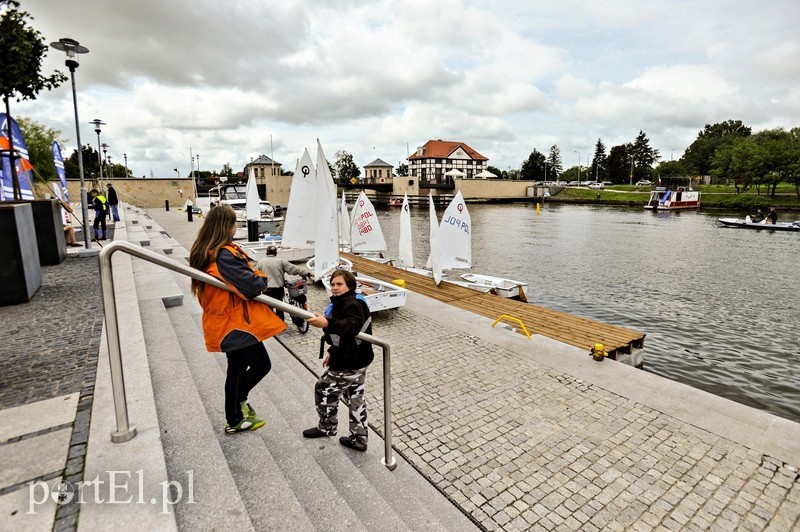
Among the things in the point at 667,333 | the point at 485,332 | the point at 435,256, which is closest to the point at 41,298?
the point at 485,332

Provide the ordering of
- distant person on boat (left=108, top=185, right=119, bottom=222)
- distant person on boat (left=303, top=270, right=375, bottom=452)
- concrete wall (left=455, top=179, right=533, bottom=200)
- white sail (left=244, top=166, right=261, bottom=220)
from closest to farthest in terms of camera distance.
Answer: distant person on boat (left=303, top=270, right=375, bottom=452)
distant person on boat (left=108, top=185, right=119, bottom=222)
white sail (left=244, top=166, right=261, bottom=220)
concrete wall (left=455, top=179, right=533, bottom=200)

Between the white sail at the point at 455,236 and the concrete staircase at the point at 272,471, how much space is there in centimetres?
1119

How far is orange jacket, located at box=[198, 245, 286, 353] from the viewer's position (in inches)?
142

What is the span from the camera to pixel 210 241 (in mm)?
3525

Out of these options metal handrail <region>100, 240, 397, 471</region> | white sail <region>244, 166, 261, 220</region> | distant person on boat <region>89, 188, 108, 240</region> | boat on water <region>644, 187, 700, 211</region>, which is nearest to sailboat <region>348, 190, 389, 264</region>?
white sail <region>244, 166, 261, 220</region>

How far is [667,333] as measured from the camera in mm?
13898

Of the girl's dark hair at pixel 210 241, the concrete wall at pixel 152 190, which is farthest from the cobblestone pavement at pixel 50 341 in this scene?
the concrete wall at pixel 152 190

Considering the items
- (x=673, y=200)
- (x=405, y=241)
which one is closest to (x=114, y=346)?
(x=405, y=241)

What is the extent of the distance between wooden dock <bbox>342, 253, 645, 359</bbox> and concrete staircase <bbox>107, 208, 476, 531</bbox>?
6344mm

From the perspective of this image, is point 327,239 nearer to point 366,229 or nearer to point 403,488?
point 403,488

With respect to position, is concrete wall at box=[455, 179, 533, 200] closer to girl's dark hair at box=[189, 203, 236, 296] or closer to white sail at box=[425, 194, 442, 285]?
white sail at box=[425, 194, 442, 285]

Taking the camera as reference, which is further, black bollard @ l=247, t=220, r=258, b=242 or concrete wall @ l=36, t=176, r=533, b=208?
concrete wall @ l=36, t=176, r=533, b=208

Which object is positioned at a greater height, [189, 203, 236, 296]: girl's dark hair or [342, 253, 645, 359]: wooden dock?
[189, 203, 236, 296]: girl's dark hair

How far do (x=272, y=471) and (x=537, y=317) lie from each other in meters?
9.76
